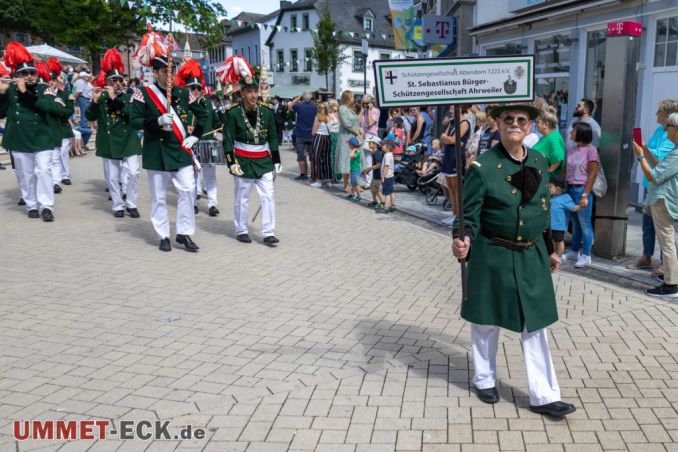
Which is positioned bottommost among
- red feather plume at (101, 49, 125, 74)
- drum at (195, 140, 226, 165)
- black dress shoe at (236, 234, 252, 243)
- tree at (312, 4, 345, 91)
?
black dress shoe at (236, 234, 252, 243)

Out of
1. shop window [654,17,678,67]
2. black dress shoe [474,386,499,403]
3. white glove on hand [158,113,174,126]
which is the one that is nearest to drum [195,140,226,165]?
white glove on hand [158,113,174,126]

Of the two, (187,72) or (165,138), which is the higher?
(187,72)

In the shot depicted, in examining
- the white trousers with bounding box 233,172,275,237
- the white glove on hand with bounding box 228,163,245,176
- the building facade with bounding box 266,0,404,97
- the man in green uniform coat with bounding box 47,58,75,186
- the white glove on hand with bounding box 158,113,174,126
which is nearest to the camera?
the white glove on hand with bounding box 158,113,174,126

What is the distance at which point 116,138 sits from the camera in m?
10.1

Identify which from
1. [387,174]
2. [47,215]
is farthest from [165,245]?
[387,174]

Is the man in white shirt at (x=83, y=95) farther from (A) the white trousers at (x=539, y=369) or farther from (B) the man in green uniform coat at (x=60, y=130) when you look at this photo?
(A) the white trousers at (x=539, y=369)

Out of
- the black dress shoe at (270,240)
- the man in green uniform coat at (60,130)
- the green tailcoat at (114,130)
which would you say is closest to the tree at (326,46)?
the man in green uniform coat at (60,130)

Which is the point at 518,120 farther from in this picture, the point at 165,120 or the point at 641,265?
the point at 165,120

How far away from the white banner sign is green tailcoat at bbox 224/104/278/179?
181 inches

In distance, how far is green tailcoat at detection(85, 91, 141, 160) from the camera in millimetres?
9914

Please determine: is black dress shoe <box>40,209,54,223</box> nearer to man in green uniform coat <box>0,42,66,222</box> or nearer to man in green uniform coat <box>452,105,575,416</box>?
man in green uniform coat <box>0,42,66,222</box>

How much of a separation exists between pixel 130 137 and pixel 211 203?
1.60m

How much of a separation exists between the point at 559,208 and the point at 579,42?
717cm

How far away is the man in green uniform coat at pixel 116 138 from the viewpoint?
32.2 feet
